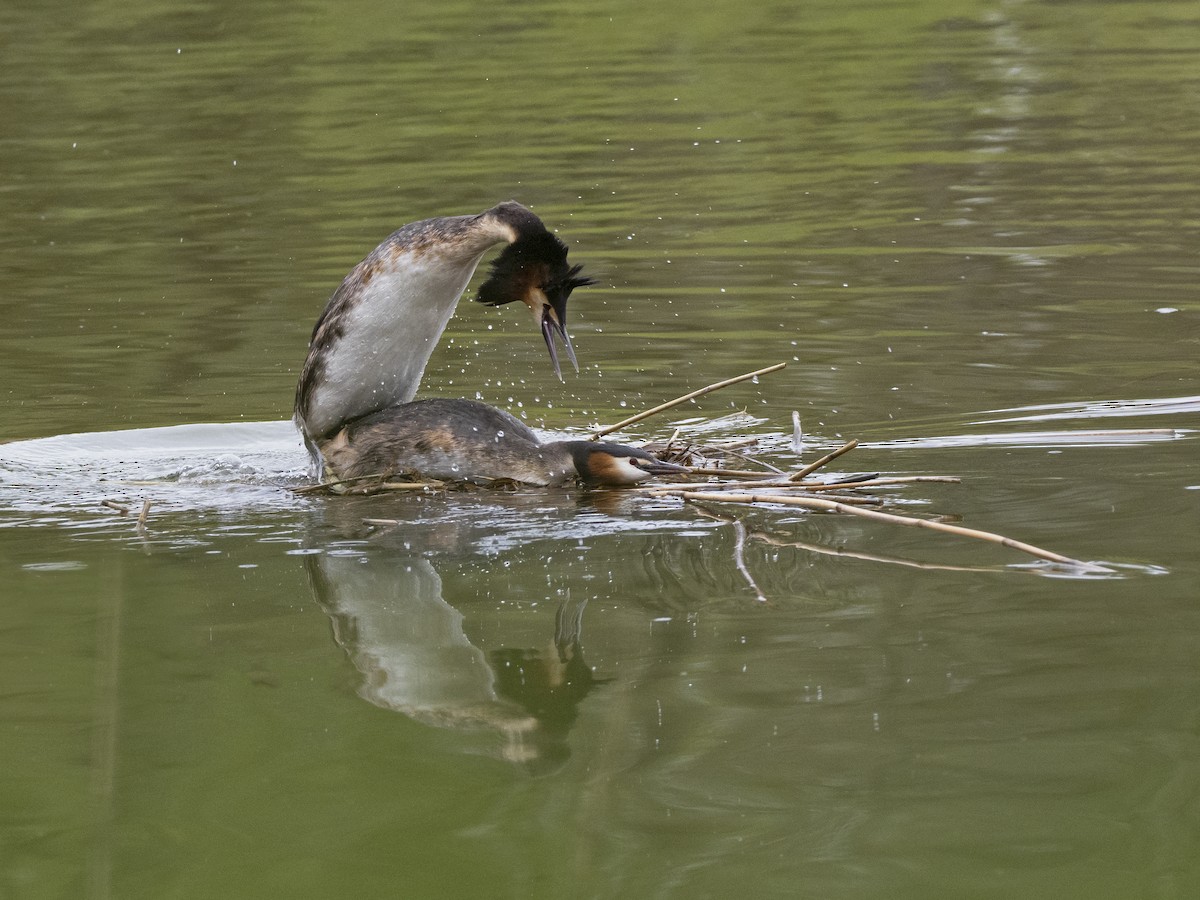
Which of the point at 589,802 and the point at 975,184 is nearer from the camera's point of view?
the point at 589,802

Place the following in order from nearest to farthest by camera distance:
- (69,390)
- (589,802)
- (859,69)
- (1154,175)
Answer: (589,802), (69,390), (1154,175), (859,69)

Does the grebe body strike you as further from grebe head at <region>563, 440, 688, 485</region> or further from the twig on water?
the twig on water

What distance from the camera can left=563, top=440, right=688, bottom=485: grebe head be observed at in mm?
6895

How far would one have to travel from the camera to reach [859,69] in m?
23.8

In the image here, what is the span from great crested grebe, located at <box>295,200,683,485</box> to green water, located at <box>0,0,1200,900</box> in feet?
0.70

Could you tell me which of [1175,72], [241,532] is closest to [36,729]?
[241,532]

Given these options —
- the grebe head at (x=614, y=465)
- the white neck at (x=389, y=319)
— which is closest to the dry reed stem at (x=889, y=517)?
the grebe head at (x=614, y=465)

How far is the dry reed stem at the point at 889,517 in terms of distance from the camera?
5.39 meters

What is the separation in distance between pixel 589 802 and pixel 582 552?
83.4 inches

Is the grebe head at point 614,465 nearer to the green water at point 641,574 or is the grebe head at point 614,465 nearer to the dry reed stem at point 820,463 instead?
the green water at point 641,574

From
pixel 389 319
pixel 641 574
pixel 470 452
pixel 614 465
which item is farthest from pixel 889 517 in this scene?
pixel 389 319

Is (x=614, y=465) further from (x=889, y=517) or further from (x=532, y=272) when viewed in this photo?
(x=889, y=517)

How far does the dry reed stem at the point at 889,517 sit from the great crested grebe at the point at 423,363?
737 millimetres

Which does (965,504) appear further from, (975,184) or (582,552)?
(975,184)
